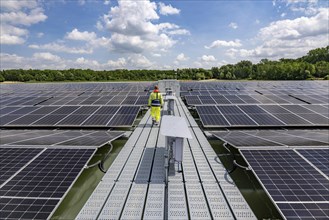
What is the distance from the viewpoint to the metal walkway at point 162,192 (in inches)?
191

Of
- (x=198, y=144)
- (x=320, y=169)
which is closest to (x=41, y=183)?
(x=198, y=144)

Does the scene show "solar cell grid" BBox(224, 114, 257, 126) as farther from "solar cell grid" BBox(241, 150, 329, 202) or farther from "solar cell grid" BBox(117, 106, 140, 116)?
"solar cell grid" BBox(117, 106, 140, 116)

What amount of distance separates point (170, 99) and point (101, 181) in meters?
6.85

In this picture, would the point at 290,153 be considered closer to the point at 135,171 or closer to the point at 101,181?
the point at 135,171

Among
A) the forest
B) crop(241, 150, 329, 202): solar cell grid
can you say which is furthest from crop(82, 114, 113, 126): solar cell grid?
the forest

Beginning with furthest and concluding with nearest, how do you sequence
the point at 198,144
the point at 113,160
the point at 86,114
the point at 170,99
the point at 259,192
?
1. the point at 86,114
2. the point at 170,99
3. the point at 198,144
4. the point at 113,160
5. the point at 259,192

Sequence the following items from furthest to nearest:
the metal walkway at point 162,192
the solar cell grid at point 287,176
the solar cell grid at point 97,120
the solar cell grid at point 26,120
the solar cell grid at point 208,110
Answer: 1. the solar cell grid at point 208,110
2. the solar cell grid at point 26,120
3. the solar cell grid at point 97,120
4. the solar cell grid at point 287,176
5. the metal walkway at point 162,192

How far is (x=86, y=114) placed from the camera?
13.3m

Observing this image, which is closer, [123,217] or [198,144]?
[123,217]

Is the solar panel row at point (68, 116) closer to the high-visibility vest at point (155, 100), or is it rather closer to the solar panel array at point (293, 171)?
the high-visibility vest at point (155, 100)

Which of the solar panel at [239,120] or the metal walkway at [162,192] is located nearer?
the metal walkway at [162,192]

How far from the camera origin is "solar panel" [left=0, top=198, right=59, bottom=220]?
4383 mm

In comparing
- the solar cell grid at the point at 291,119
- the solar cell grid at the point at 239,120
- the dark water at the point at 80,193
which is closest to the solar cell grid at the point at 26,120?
the dark water at the point at 80,193

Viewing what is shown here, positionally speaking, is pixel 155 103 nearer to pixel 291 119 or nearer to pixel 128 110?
pixel 128 110
